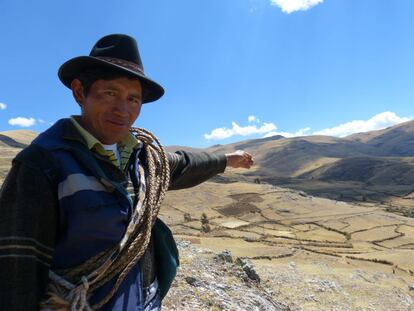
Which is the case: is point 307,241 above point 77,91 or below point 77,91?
below

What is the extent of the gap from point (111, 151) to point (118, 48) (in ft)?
2.23

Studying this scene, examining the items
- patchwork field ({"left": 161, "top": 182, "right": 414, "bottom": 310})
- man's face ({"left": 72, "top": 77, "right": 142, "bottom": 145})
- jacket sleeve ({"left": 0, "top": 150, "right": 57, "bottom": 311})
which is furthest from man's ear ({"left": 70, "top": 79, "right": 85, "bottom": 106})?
patchwork field ({"left": 161, "top": 182, "right": 414, "bottom": 310})

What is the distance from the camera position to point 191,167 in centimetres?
364

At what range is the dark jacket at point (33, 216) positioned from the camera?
6.57ft

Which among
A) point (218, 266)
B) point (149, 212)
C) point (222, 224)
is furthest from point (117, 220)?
point (222, 224)

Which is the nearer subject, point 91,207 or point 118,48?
point 91,207

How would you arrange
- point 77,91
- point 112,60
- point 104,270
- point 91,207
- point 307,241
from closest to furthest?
point 91,207
point 104,270
point 112,60
point 77,91
point 307,241

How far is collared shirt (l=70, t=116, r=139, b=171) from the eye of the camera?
2.45 metres

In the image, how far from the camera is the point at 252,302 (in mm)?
7281

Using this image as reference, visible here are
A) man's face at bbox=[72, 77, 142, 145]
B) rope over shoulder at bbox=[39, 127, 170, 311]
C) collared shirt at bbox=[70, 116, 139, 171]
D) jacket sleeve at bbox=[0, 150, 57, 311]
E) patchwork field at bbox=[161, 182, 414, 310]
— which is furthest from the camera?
patchwork field at bbox=[161, 182, 414, 310]

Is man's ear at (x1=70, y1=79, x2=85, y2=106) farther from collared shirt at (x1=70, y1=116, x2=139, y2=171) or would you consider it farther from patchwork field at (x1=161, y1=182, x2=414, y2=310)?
patchwork field at (x1=161, y1=182, x2=414, y2=310)

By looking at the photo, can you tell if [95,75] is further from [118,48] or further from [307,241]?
[307,241]

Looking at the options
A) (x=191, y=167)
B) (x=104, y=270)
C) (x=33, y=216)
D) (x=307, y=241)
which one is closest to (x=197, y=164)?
(x=191, y=167)

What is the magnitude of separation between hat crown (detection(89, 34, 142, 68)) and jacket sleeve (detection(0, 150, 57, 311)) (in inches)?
33.2
